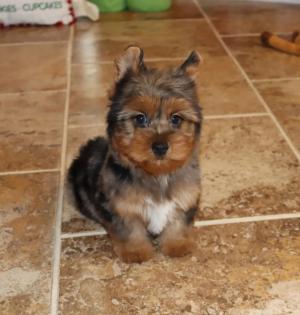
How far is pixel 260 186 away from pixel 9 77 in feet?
5.58

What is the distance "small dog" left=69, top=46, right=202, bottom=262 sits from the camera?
1.62 metres

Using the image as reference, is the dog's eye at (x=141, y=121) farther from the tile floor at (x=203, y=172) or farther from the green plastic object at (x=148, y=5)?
the green plastic object at (x=148, y=5)

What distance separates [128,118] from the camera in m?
1.64

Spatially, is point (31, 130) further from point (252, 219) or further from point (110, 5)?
point (110, 5)

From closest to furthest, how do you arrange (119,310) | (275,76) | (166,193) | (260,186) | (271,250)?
(119,310)
(166,193)
(271,250)
(260,186)
(275,76)

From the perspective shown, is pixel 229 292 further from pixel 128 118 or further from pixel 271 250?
pixel 128 118

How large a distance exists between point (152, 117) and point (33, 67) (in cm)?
191

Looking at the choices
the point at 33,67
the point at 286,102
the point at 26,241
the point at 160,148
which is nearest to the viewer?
the point at 160,148

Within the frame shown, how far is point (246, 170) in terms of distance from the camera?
234cm

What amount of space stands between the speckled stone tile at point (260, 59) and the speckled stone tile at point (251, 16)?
22cm

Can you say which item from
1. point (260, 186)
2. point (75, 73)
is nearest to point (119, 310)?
point (260, 186)

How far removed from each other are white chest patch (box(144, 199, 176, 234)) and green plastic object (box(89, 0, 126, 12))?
284 centimetres

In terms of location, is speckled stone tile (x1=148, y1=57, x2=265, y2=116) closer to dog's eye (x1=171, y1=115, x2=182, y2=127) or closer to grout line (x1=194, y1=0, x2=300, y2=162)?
grout line (x1=194, y1=0, x2=300, y2=162)

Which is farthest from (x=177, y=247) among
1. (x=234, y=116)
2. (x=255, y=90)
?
(x=255, y=90)
